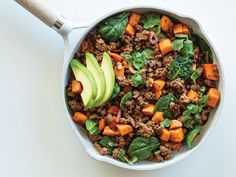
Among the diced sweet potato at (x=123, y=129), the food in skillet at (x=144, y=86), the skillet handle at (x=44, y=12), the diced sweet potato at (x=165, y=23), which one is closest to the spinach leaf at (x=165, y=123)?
the food in skillet at (x=144, y=86)

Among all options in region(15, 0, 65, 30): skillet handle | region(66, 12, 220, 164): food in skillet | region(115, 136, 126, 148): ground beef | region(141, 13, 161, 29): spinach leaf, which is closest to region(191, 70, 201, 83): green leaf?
region(66, 12, 220, 164): food in skillet

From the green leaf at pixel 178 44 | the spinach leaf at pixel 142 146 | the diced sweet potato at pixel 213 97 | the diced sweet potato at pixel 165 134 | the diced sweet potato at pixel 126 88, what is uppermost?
the green leaf at pixel 178 44

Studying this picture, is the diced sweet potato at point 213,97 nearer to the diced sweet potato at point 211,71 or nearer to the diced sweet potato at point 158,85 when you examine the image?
the diced sweet potato at point 211,71

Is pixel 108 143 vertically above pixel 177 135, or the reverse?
pixel 177 135

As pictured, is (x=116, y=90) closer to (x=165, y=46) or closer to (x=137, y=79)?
(x=137, y=79)

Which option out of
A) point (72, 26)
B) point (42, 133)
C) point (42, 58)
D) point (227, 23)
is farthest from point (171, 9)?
point (42, 133)

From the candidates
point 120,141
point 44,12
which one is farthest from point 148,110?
point 44,12

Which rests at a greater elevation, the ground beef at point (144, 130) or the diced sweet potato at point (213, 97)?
the diced sweet potato at point (213, 97)
